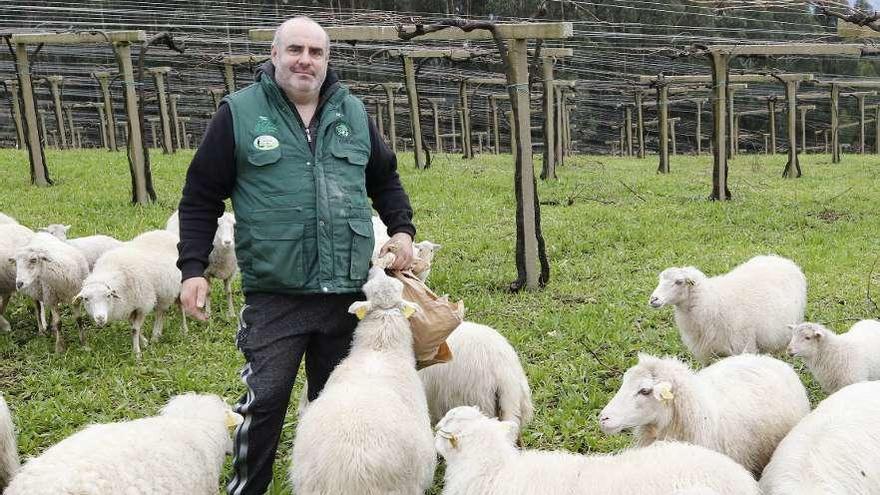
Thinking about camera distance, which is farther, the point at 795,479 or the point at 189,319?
the point at 189,319

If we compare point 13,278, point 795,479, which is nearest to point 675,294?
point 795,479

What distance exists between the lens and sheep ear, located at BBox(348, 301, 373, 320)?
328 centimetres

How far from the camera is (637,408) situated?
351cm

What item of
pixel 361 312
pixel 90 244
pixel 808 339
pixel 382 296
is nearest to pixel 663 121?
pixel 808 339

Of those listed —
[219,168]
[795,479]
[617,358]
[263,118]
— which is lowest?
[617,358]

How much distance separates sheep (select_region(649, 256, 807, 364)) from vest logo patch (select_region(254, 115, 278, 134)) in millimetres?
3456

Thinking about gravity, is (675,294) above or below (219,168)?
below

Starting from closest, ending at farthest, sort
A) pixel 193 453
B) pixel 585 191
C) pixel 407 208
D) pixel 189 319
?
pixel 193 453
pixel 407 208
pixel 189 319
pixel 585 191

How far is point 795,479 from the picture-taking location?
117 inches

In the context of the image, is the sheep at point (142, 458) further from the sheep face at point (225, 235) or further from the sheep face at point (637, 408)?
the sheep face at point (225, 235)

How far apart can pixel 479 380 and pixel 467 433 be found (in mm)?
982

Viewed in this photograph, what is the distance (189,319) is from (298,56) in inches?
194

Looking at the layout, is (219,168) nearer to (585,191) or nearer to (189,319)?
(189,319)

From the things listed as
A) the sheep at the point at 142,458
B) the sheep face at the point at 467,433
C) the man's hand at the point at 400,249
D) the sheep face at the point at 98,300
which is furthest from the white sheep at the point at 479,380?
the sheep face at the point at 98,300
